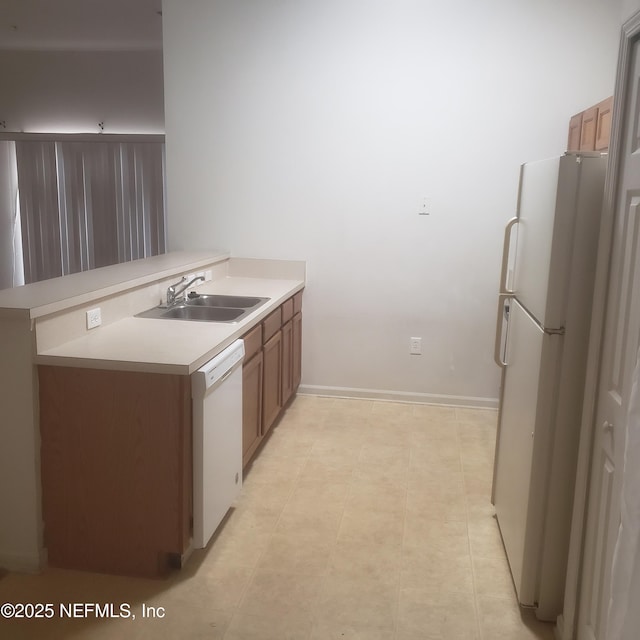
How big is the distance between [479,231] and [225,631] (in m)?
2.99

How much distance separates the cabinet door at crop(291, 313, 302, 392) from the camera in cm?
430

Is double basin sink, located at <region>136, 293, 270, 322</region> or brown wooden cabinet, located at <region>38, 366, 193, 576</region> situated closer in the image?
brown wooden cabinet, located at <region>38, 366, 193, 576</region>

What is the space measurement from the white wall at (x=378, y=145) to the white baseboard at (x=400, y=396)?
31 mm

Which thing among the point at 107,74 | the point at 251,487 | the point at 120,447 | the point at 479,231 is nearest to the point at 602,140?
the point at 479,231

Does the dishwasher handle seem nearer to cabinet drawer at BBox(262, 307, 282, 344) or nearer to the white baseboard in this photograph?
cabinet drawer at BBox(262, 307, 282, 344)

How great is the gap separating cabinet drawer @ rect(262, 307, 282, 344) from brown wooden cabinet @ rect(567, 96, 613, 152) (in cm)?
191

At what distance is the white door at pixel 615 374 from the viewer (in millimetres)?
1652

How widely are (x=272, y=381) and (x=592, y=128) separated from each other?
224 centimetres

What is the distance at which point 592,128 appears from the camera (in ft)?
11.1

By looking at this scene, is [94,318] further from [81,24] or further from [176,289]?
[81,24]

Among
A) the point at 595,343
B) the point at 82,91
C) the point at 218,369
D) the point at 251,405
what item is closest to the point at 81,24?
the point at 82,91

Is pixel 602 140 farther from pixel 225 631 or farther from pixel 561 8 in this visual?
pixel 225 631

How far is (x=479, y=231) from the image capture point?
13.9 ft

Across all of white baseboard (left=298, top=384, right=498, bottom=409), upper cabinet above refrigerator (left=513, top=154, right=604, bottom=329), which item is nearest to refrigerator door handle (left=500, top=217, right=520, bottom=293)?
upper cabinet above refrigerator (left=513, top=154, right=604, bottom=329)
